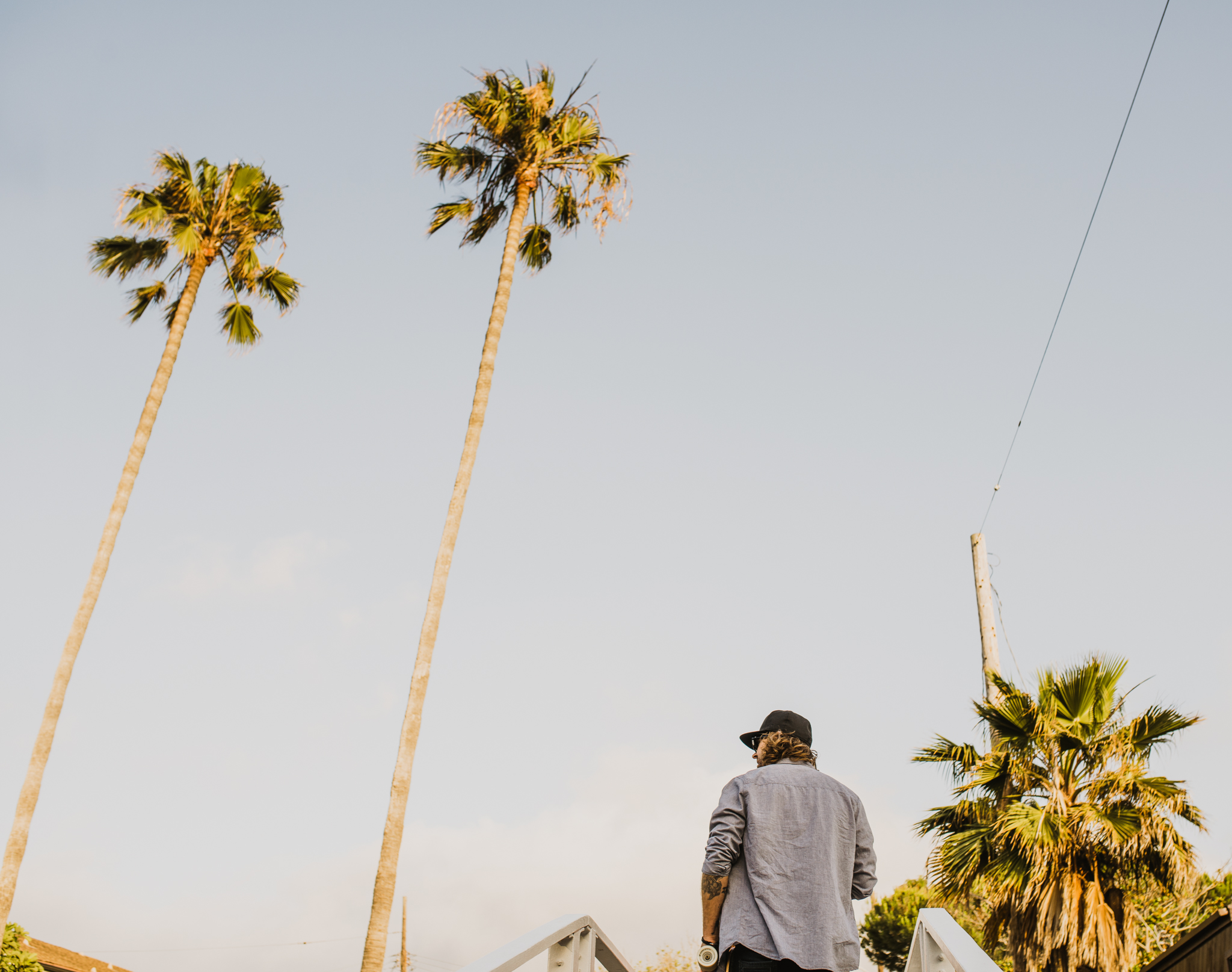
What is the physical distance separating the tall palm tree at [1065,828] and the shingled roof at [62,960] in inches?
740

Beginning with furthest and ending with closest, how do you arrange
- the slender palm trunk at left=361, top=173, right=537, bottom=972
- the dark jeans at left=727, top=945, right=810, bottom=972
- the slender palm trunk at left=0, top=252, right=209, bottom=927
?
the slender palm trunk at left=0, top=252, right=209, bottom=927 → the slender palm trunk at left=361, top=173, right=537, bottom=972 → the dark jeans at left=727, top=945, right=810, bottom=972

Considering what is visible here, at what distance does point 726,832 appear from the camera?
315 centimetres

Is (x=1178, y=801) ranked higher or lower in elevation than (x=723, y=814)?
higher

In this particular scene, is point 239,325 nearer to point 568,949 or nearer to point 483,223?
point 483,223

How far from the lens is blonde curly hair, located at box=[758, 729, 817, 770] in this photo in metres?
3.31

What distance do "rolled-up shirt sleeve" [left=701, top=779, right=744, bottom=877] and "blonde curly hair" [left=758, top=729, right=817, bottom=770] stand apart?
0.16m

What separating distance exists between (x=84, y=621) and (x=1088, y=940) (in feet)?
40.0

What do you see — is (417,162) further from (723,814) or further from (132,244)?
(723,814)

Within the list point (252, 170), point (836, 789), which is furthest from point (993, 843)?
point (252, 170)

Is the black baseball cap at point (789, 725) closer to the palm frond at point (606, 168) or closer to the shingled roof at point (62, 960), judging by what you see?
the palm frond at point (606, 168)

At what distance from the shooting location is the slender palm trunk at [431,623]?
8844 mm

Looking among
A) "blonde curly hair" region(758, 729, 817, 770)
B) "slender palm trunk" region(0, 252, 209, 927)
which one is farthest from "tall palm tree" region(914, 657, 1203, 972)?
"slender palm trunk" region(0, 252, 209, 927)

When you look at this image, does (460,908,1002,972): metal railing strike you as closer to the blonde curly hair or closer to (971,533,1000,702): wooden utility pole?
the blonde curly hair

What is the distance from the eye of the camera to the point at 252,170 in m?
15.0
